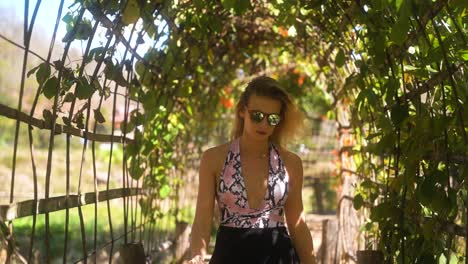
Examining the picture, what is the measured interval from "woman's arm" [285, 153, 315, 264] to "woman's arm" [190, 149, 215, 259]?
27cm

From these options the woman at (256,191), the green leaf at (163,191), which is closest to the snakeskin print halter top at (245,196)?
the woman at (256,191)

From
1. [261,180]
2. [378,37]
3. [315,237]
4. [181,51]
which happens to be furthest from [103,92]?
[315,237]

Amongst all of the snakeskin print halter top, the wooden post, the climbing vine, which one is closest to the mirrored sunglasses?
the snakeskin print halter top

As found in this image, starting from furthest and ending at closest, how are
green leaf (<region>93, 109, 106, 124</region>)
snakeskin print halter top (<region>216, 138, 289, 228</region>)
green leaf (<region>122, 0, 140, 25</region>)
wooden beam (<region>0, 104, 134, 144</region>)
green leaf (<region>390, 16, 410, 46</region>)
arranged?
green leaf (<region>93, 109, 106, 124</region>) → green leaf (<region>122, 0, 140, 25</region>) → snakeskin print halter top (<region>216, 138, 289, 228</region>) → wooden beam (<region>0, 104, 134, 144</region>) → green leaf (<region>390, 16, 410, 46</region>)

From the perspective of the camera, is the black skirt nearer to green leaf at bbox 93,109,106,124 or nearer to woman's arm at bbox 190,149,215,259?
woman's arm at bbox 190,149,215,259

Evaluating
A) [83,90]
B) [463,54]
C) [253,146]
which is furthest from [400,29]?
[83,90]

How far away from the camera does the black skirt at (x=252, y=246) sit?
2.33 meters

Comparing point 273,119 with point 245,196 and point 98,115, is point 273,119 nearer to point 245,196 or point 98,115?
point 245,196

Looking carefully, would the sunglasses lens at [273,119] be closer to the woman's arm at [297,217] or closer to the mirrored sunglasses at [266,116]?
the mirrored sunglasses at [266,116]

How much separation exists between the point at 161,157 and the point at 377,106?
2.44m

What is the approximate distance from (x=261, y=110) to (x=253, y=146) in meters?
0.14

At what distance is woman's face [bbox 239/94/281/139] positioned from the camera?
242cm

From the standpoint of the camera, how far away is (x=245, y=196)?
240 cm

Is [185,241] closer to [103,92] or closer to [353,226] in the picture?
[353,226]
